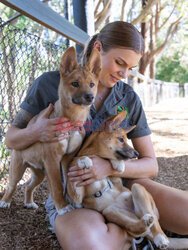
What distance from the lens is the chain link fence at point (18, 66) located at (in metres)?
3.29

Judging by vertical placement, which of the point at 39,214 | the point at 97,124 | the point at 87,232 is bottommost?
the point at 39,214

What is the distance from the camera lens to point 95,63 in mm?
2238

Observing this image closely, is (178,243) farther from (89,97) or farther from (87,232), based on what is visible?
(89,97)

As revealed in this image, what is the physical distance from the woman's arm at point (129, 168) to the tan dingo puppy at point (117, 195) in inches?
2.2

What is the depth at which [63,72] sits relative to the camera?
221 centimetres

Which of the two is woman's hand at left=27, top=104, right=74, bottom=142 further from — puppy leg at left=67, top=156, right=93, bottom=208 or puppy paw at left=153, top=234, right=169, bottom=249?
puppy paw at left=153, top=234, right=169, bottom=249

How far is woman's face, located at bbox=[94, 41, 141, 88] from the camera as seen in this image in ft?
7.57

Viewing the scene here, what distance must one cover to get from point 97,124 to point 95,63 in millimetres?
538

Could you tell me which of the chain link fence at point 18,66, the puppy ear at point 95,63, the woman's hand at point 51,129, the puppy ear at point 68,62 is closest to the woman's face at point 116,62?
the puppy ear at point 95,63

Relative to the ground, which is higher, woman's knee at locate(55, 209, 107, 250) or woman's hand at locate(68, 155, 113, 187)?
woman's hand at locate(68, 155, 113, 187)

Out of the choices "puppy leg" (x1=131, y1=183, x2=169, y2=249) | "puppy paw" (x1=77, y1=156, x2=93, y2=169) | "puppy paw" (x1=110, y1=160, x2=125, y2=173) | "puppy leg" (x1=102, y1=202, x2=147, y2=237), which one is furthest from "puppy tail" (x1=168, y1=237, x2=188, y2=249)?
"puppy paw" (x1=77, y1=156, x2=93, y2=169)

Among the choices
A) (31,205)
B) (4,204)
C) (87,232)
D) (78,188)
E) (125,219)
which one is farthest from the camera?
(31,205)

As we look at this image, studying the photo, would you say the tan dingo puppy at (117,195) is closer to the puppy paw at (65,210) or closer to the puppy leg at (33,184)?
the puppy paw at (65,210)

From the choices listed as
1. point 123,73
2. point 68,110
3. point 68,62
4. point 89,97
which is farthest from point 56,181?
→ point 123,73
